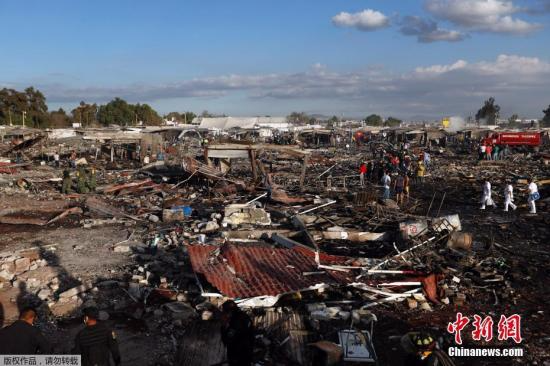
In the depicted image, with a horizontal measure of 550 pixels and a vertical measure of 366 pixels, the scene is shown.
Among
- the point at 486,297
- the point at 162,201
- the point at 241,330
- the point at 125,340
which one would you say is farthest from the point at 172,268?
the point at 162,201

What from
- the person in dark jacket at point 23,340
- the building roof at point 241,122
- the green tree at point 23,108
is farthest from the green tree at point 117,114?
the person in dark jacket at point 23,340

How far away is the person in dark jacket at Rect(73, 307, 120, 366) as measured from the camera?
14.4 feet

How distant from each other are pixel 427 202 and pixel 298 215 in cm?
648

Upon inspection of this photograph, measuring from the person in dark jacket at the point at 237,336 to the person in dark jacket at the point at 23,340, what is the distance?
5.69 ft

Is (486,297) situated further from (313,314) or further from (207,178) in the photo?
(207,178)

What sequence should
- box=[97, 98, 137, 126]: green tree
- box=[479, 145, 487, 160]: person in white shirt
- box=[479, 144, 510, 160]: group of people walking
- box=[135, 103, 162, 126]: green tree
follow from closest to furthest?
box=[479, 145, 487, 160]: person in white shirt, box=[479, 144, 510, 160]: group of people walking, box=[97, 98, 137, 126]: green tree, box=[135, 103, 162, 126]: green tree

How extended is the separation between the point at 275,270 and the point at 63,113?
68.5m

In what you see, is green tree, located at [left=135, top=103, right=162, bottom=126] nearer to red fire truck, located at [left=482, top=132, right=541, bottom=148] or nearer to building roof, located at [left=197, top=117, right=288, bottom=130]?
building roof, located at [left=197, top=117, right=288, bottom=130]

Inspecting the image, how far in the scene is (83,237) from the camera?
1227 cm

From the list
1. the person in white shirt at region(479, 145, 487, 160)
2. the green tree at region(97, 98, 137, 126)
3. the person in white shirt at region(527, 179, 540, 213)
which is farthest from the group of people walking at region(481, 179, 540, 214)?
the green tree at region(97, 98, 137, 126)

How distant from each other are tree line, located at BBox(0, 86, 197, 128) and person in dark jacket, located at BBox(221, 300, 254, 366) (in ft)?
171

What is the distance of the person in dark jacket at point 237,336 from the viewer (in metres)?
4.88

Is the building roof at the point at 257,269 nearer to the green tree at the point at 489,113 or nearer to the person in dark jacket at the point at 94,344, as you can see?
the person in dark jacket at the point at 94,344

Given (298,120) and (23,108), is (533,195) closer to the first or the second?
(23,108)
